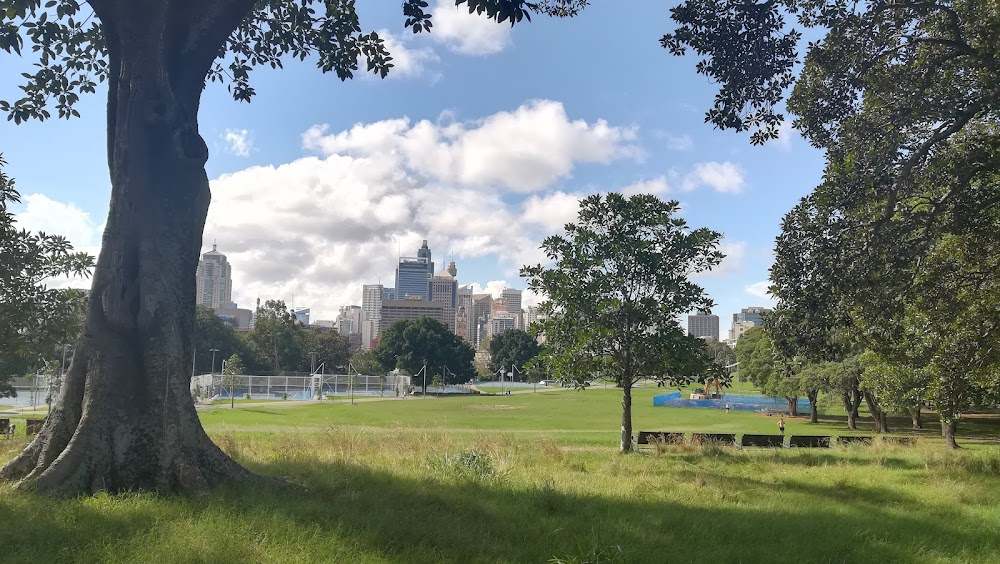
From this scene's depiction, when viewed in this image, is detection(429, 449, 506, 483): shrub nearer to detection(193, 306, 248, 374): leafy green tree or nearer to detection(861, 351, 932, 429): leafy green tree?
detection(861, 351, 932, 429): leafy green tree

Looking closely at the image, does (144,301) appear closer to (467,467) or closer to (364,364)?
(467,467)

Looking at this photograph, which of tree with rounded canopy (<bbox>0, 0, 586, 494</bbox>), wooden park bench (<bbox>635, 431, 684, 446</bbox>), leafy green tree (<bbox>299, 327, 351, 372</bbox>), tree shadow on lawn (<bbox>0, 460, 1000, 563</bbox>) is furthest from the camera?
leafy green tree (<bbox>299, 327, 351, 372</bbox>)

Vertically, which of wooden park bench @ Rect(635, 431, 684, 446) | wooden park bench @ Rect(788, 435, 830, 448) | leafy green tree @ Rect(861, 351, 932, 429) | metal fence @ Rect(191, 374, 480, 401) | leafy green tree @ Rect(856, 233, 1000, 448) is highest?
leafy green tree @ Rect(856, 233, 1000, 448)

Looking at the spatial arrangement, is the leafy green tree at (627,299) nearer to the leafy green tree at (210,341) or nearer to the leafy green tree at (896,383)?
the leafy green tree at (896,383)

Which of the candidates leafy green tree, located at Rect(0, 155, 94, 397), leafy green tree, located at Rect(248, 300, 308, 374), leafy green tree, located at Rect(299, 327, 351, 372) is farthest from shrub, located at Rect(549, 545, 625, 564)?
leafy green tree, located at Rect(299, 327, 351, 372)

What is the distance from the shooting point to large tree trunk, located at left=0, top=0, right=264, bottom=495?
25.5 ft

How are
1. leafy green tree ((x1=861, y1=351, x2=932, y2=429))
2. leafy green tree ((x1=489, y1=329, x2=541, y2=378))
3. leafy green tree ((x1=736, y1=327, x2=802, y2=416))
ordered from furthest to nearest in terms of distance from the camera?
leafy green tree ((x1=489, y1=329, x2=541, y2=378))
leafy green tree ((x1=736, y1=327, x2=802, y2=416))
leafy green tree ((x1=861, y1=351, x2=932, y2=429))

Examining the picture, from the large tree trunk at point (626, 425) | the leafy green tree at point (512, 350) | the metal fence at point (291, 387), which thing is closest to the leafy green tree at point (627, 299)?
the large tree trunk at point (626, 425)

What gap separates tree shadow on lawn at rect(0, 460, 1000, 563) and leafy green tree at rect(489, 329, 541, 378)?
10698 cm

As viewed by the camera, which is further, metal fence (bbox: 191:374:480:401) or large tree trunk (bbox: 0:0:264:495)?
metal fence (bbox: 191:374:480:401)

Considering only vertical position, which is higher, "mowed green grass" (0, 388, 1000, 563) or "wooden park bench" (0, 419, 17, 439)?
"mowed green grass" (0, 388, 1000, 563)

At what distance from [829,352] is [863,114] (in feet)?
12.7

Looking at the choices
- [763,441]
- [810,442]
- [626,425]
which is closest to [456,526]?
[626,425]

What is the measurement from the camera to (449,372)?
92062mm
